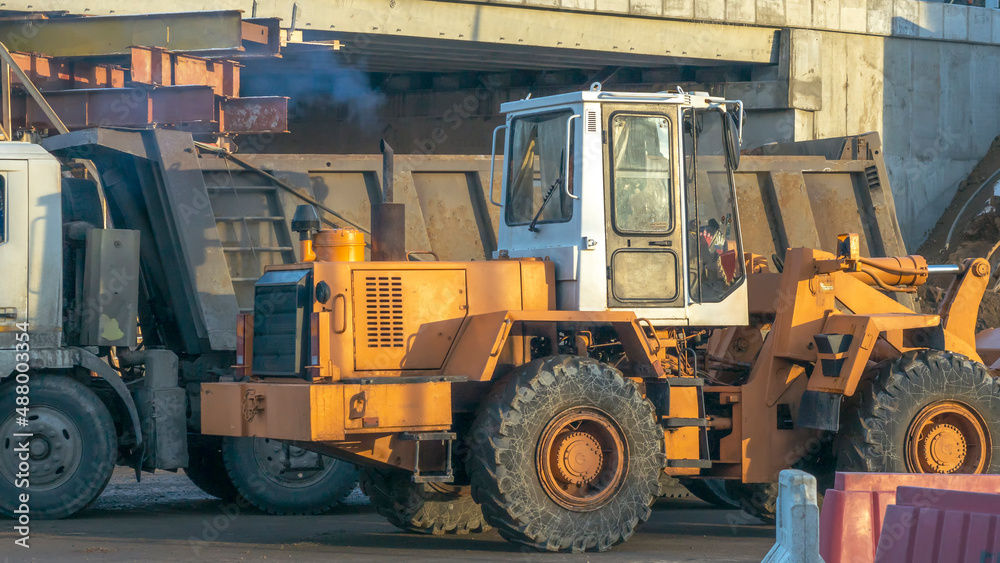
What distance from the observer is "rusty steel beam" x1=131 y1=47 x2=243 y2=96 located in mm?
11375

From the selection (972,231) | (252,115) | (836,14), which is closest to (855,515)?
(252,115)

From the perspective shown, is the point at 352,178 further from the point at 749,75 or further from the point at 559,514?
the point at 749,75

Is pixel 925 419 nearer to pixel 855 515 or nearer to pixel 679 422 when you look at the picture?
pixel 679 422

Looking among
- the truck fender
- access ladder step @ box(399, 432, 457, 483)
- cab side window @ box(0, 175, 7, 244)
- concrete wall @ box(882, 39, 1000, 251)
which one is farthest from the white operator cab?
concrete wall @ box(882, 39, 1000, 251)

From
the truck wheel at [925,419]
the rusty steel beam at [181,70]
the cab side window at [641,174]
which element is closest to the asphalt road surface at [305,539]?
the truck wheel at [925,419]

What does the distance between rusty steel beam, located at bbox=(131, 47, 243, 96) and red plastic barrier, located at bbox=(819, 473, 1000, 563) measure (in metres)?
7.62

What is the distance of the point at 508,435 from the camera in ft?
22.4

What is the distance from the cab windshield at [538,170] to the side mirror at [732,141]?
1.07m

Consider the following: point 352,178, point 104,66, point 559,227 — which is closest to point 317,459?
point 352,178

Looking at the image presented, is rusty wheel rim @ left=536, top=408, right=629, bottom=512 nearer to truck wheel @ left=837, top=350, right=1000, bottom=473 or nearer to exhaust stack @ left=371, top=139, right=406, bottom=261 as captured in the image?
Result: exhaust stack @ left=371, top=139, right=406, bottom=261

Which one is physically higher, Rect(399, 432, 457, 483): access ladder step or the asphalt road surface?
Rect(399, 432, 457, 483): access ladder step

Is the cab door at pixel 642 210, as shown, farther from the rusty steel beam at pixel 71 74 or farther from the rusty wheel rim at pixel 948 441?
the rusty steel beam at pixel 71 74

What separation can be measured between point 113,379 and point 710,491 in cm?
497

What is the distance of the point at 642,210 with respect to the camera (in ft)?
24.6
